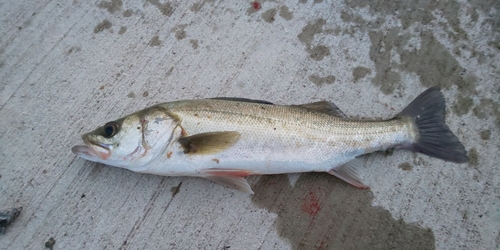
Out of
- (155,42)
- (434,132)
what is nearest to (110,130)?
(155,42)

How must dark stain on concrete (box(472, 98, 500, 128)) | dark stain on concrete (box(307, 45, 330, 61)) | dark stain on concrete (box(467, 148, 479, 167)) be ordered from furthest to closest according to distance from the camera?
dark stain on concrete (box(307, 45, 330, 61))
dark stain on concrete (box(472, 98, 500, 128))
dark stain on concrete (box(467, 148, 479, 167))

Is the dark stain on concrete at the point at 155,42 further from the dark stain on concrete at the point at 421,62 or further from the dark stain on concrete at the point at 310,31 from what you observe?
the dark stain on concrete at the point at 421,62

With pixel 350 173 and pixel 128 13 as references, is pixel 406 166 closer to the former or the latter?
pixel 350 173

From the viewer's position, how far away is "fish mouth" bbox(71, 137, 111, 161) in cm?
258

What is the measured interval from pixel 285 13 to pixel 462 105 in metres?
1.79

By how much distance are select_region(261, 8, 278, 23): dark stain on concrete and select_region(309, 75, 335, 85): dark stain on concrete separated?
0.72 metres

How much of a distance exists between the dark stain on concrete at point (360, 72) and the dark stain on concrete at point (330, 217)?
3.15 feet

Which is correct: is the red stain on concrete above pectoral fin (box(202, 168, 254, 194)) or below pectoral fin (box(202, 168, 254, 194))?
below

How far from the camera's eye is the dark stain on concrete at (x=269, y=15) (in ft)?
11.1

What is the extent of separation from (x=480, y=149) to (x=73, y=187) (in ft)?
11.1

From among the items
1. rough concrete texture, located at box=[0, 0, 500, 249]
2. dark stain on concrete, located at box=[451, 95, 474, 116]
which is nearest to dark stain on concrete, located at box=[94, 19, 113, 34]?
rough concrete texture, located at box=[0, 0, 500, 249]

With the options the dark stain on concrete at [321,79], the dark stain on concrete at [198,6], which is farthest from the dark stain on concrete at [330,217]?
the dark stain on concrete at [198,6]

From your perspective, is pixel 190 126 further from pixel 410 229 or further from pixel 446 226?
pixel 446 226

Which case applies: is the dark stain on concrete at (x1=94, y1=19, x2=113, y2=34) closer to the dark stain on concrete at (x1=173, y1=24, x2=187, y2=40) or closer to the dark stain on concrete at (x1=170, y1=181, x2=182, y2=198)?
the dark stain on concrete at (x1=173, y1=24, x2=187, y2=40)
